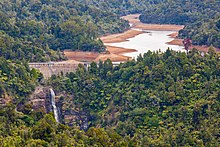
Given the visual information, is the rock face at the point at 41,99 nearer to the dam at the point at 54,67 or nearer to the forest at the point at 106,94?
the forest at the point at 106,94

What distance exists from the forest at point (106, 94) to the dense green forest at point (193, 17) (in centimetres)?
35

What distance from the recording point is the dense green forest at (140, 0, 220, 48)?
2783 inches

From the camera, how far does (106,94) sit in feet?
166

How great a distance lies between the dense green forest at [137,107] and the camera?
35438 millimetres

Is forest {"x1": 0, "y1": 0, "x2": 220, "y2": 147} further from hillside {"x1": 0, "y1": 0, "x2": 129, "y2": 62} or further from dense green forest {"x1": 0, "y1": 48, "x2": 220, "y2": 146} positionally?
hillside {"x1": 0, "y1": 0, "x2": 129, "y2": 62}

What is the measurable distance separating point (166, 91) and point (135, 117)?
11.5 ft

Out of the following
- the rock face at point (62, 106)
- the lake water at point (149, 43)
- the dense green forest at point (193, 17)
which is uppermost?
the dense green forest at point (193, 17)

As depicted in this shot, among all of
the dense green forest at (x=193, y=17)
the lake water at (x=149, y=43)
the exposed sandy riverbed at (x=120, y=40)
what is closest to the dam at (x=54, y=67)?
the exposed sandy riverbed at (x=120, y=40)

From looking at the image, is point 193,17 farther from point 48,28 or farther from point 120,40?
point 48,28

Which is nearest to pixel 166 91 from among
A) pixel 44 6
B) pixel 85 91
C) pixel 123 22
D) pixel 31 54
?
pixel 85 91

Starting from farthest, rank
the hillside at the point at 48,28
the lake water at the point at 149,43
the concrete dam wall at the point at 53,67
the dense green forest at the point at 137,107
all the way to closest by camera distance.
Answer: the lake water at the point at 149,43, the hillside at the point at 48,28, the concrete dam wall at the point at 53,67, the dense green forest at the point at 137,107

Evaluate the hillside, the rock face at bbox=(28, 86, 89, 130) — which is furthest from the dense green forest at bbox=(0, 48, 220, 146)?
the hillside

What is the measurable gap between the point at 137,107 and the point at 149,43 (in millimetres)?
39103

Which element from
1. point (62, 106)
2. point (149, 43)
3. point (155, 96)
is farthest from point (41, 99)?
point (149, 43)
